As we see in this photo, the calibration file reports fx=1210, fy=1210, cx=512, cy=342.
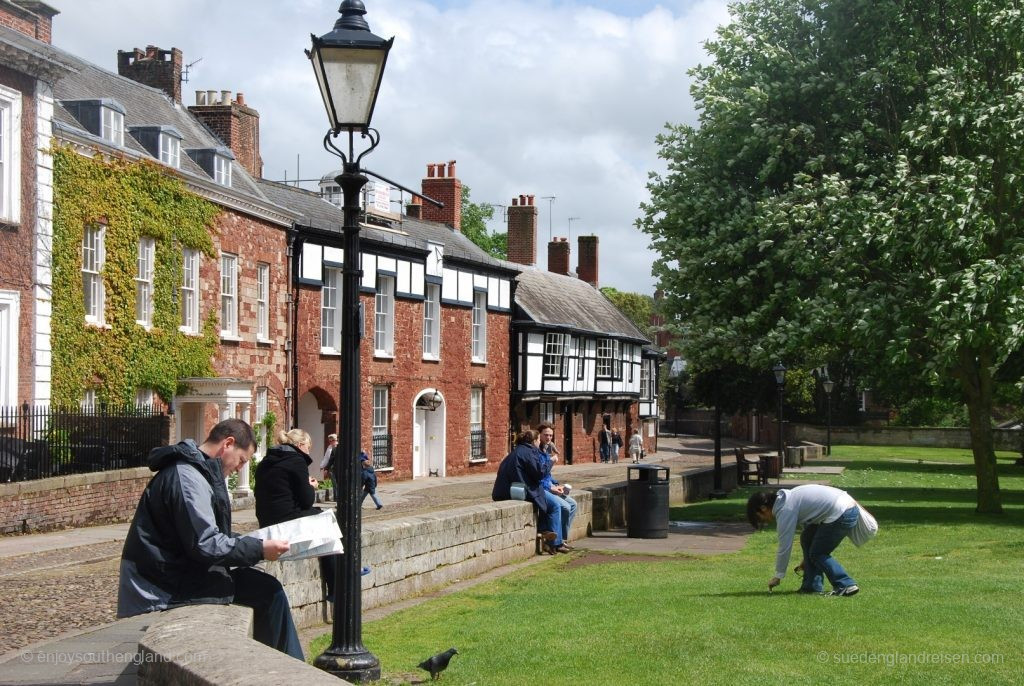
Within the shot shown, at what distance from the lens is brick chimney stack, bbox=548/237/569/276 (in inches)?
2363

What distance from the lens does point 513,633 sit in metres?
10.0

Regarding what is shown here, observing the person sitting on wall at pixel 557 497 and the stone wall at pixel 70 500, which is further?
the stone wall at pixel 70 500

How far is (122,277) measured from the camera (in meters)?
25.4

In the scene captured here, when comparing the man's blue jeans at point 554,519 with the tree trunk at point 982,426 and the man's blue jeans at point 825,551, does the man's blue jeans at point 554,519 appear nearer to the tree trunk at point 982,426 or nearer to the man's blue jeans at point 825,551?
the man's blue jeans at point 825,551

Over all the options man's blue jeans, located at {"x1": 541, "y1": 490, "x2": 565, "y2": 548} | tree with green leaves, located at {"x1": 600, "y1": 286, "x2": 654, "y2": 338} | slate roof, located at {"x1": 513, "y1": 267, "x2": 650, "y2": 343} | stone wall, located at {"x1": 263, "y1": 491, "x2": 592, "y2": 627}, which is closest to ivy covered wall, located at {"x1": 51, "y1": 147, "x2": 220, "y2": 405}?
man's blue jeans, located at {"x1": 541, "y1": 490, "x2": 565, "y2": 548}

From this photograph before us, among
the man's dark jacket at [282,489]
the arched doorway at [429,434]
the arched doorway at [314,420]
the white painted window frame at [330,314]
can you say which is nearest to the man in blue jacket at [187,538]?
the man's dark jacket at [282,489]

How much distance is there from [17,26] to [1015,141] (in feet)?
66.0

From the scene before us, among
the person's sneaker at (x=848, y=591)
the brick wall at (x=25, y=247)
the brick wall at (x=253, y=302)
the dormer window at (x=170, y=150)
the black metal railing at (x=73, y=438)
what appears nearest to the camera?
the person's sneaker at (x=848, y=591)

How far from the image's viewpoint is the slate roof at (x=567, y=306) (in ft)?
158

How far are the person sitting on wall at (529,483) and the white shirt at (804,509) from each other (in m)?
6.10

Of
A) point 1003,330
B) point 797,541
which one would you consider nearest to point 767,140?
point 1003,330

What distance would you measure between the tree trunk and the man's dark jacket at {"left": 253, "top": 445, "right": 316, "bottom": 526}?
54.1 feet

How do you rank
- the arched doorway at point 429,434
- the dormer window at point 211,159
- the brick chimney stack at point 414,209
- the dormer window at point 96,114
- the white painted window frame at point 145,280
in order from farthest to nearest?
the brick chimney stack at point 414,209, the arched doorway at point 429,434, the dormer window at point 211,159, the white painted window frame at point 145,280, the dormer window at point 96,114

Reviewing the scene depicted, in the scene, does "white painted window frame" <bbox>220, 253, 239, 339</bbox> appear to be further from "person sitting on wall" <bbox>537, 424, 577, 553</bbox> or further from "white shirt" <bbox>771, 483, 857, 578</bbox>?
"white shirt" <bbox>771, 483, 857, 578</bbox>
